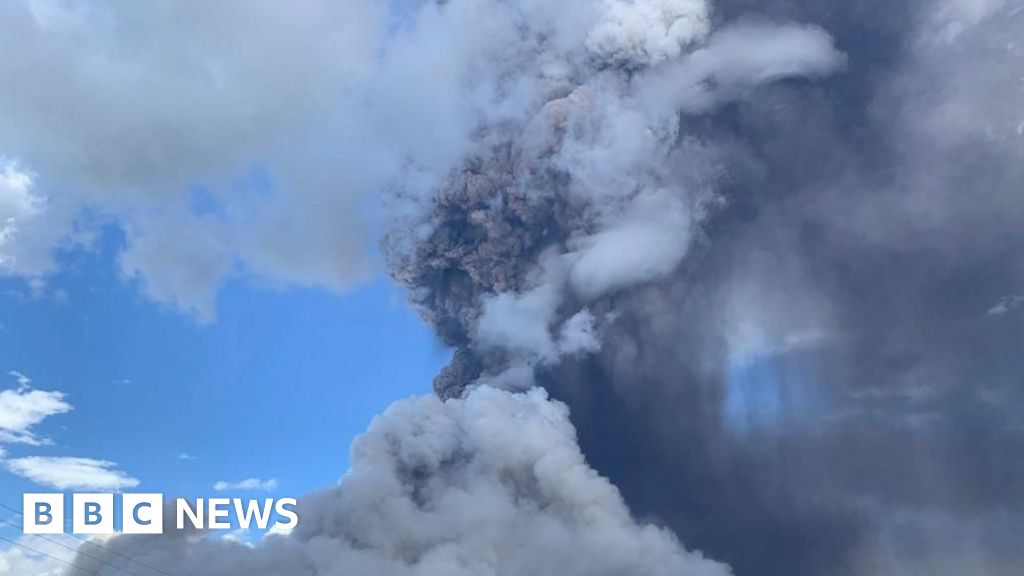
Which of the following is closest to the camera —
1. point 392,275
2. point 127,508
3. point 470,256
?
point 127,508

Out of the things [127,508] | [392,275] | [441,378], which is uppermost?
[392,275]

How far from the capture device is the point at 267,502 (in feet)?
149

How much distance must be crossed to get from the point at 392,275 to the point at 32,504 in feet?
121

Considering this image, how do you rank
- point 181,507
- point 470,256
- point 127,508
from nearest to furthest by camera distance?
point 127,508 → point 181,507 → point 470,256

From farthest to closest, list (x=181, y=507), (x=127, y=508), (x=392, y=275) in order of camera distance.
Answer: (x=392, y=275)
(x=181, y=507)
(x=127, y=508)

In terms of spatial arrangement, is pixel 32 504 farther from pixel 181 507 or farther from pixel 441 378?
pixel 441 378

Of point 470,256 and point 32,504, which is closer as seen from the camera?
point 32,504

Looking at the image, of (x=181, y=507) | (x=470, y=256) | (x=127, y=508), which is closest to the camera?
(x=127, y=508)

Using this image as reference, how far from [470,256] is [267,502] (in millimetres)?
30160

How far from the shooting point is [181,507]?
47094 mm

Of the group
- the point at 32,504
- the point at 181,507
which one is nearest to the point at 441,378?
the point at 181,507

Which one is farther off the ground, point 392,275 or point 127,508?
point 392,275

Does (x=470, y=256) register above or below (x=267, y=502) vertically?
above

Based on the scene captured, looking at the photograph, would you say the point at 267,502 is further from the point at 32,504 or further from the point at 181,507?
the point at 32,504
